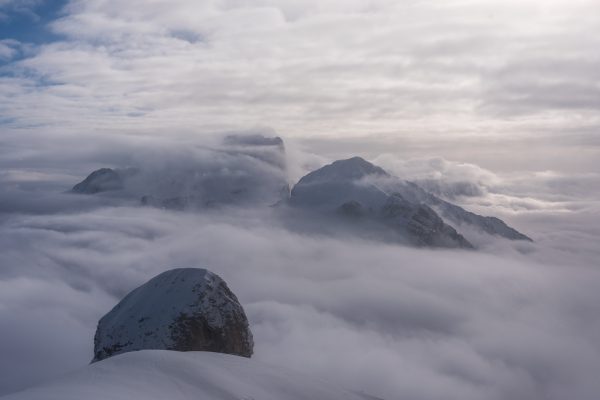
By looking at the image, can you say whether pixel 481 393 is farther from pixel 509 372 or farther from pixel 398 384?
pixel 398 384

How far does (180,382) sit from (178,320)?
33.0ft

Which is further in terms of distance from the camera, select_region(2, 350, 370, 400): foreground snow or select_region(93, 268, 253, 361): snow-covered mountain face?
select_region(93, 268, 253, 361): snow-covered mountain face

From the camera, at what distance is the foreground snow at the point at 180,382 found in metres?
9.55

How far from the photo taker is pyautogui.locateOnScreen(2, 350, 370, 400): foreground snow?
9.55 m

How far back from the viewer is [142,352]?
1225 cm

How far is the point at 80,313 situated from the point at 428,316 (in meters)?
117

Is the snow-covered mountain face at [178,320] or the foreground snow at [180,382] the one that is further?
the snow-covered mountain face at [178,320]

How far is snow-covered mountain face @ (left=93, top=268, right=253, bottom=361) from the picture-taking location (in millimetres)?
20359

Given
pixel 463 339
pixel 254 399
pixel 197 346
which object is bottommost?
pixel 463 339

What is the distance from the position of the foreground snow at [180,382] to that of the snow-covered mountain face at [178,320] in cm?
738

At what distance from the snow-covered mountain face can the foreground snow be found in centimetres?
738

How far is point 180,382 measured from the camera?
10.9 meters

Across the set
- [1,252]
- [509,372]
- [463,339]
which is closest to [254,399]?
[509,372]

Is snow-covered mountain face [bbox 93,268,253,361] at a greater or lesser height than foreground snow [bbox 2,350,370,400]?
lesser
